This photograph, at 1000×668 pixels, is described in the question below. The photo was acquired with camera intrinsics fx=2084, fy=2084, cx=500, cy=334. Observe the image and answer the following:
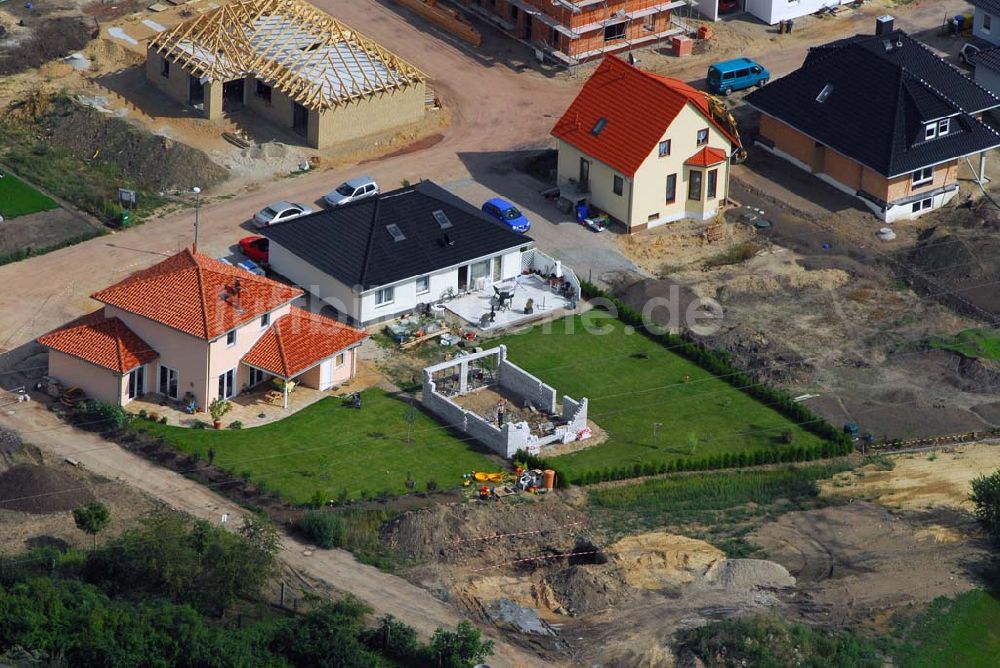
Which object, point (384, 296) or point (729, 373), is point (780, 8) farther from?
point (384, 296)

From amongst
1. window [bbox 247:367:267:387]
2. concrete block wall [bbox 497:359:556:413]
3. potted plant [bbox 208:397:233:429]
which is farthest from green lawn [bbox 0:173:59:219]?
concrete block wall [bbox 497:359:556:413]

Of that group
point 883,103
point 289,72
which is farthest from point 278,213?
point 883,103

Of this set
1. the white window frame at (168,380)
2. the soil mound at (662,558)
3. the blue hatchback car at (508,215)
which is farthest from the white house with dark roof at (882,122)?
the white window frame at (168,380)

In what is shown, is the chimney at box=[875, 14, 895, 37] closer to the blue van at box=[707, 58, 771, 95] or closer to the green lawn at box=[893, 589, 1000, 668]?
the blue van at box=[707, 58, 771, 95]

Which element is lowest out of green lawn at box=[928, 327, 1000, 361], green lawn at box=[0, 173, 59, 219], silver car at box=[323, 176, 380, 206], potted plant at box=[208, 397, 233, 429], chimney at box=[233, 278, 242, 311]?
green lawn at box=[928, 327, 1000, 361]

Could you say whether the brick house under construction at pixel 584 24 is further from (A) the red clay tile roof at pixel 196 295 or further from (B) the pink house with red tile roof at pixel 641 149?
(A) the red clay tile roof at pixel 196 295
